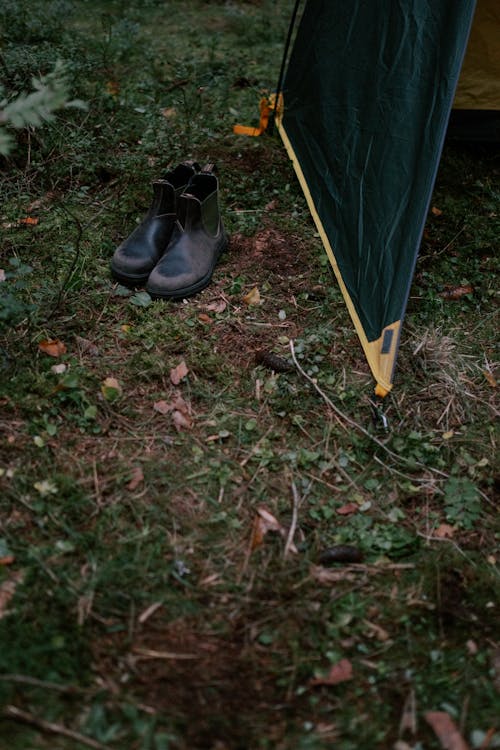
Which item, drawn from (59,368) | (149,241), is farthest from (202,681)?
(149,241)

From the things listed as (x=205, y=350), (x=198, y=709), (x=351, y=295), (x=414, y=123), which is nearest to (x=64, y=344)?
(x=205, y=350)

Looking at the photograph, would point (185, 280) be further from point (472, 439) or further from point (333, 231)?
point (472, 439)

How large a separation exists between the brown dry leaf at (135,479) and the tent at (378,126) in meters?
0.87

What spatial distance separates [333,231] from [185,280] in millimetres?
741

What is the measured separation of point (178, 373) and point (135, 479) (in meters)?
0.49

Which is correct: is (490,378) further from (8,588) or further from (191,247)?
(8,588)

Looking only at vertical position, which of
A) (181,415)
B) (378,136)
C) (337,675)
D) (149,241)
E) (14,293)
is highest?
(378,136)

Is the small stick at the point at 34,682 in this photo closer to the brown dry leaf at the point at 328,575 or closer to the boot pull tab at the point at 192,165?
the brown dry leaf at the point at 328,575

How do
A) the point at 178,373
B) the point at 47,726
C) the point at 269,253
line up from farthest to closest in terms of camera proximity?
the point at 269,253
the point at 178,373
the point at 47,726

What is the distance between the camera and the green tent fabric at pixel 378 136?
233 centimetres

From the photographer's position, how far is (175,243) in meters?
2.67

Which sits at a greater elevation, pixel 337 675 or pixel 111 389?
pixel 111 389

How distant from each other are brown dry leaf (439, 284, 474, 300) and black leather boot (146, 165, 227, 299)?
103cm

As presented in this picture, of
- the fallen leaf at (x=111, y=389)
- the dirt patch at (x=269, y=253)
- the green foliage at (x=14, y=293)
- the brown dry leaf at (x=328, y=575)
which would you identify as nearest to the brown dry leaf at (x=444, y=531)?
the brown dry leaf at (x=328, y=575)
